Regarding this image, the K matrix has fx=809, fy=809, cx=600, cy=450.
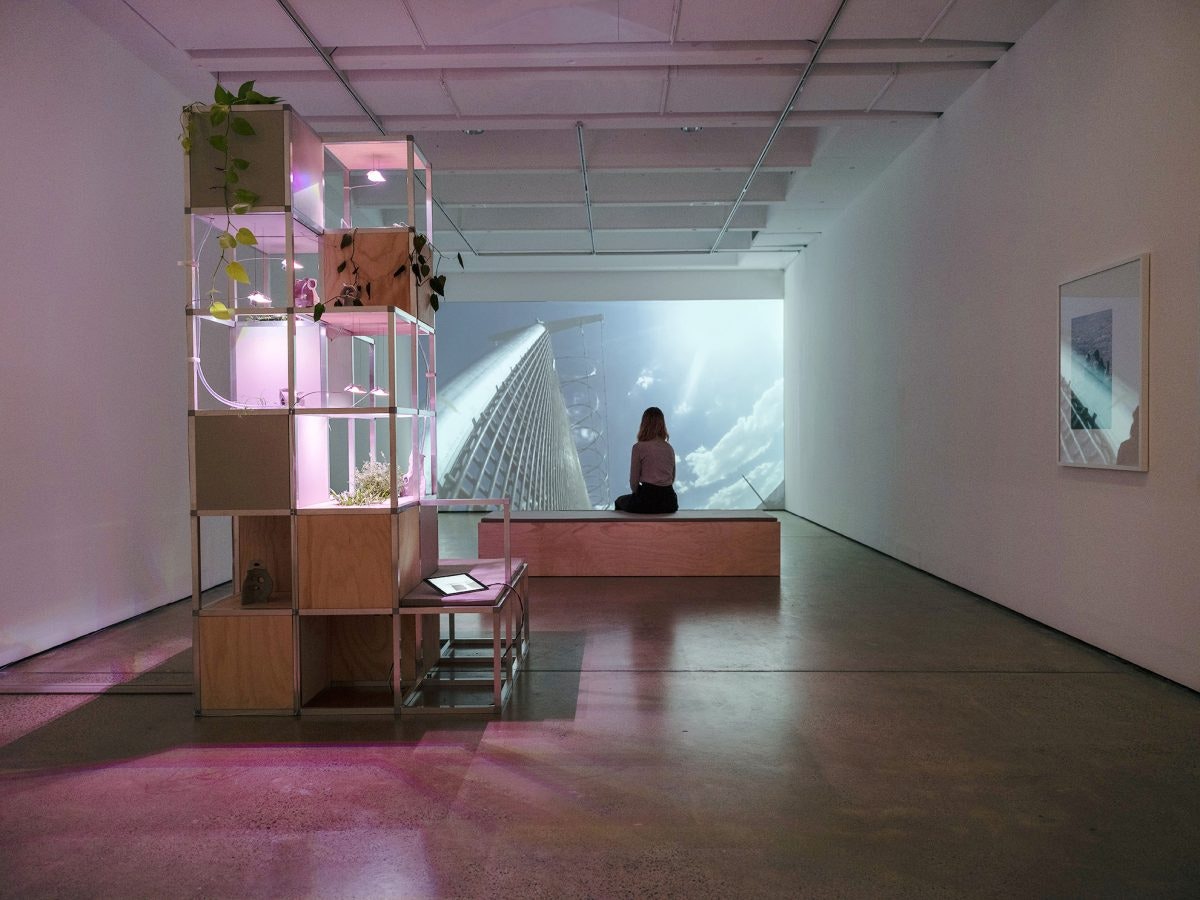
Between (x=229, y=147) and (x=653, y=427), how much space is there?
148 inches

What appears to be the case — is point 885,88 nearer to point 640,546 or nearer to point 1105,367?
point 1105,367

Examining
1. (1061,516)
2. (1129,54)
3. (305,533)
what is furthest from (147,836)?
(1129,54)

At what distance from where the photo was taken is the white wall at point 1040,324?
10.3ft

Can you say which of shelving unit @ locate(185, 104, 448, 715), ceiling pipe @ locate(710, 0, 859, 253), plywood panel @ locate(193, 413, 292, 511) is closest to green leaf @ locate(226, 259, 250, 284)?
shelving unit @ locate(185, 104, 448, 715)

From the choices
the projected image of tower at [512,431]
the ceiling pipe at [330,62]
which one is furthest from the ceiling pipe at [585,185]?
the projected image of tower at [512,431]

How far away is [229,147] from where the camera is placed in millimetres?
2869

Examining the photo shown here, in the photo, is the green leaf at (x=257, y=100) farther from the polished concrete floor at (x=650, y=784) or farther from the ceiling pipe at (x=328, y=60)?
the polished concrete floor at (x=650, y=784)

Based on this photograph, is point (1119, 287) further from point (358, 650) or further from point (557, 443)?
point (557, 443)

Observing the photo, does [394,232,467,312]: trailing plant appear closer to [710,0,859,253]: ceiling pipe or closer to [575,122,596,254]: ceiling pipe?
[710,0,859,253]: ceiling pipe

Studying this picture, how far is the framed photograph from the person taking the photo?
3316 millimetres

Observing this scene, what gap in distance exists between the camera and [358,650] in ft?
10.7

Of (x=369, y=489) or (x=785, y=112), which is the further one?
(x=785, y=112)

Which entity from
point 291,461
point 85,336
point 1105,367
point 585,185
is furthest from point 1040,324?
point 85,336

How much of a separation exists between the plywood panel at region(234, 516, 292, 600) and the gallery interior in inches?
0.7
